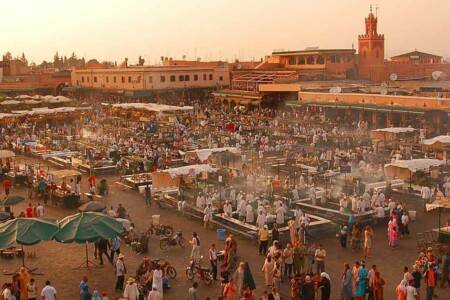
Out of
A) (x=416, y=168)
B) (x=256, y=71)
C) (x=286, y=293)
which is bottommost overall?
(x=286, y=293)

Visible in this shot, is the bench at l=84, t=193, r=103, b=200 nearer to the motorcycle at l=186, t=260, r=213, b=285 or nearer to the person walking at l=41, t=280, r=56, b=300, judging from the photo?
the motorcycle at l=186, t=260, r=213, b=285

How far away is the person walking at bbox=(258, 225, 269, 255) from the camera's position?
15.4m

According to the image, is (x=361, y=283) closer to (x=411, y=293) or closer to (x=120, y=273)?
(x=411, y=293)

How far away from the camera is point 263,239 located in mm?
15445

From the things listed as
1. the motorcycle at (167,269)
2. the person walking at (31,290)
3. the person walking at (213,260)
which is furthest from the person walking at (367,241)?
the person walking at (31,290)

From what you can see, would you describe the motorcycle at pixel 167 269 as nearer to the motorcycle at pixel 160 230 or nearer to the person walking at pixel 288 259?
the person walking at pixel 288 259

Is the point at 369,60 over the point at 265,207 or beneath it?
over

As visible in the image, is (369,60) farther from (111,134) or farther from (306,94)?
(111,134)

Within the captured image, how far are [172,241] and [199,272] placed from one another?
2.78m

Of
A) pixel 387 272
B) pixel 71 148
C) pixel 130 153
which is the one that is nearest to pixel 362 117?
pixel 130 153

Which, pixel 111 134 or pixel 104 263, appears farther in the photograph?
pixel 111 134

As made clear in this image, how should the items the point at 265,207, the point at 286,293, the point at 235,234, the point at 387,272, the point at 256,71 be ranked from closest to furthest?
1. the point at 286,293
2. the point at 387,272
3. the point at 235,234
4. the point at 265,207
5. the point at 256,71

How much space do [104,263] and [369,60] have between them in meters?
45.7

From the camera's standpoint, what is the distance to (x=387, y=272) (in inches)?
556
